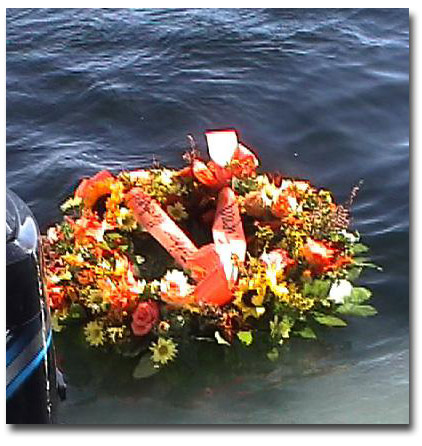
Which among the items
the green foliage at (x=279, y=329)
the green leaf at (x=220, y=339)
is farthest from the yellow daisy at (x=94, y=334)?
the green foliage at (x=279, y=329)

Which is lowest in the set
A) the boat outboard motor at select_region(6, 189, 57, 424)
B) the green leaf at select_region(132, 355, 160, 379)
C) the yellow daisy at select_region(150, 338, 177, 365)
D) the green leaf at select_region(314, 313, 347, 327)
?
the green leaf at select_region(132, 355, 160, 379)

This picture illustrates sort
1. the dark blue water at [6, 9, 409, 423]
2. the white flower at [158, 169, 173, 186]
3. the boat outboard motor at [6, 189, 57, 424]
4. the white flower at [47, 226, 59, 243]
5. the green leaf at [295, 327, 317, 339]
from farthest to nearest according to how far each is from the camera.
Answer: the white flower at [158, 169, 173, 186], the white flower at [47, 226, 59, 243], the green leaf at [295, 327, 317, 339], the dark blue water at [6, 9, 409, 423], the boat outboard motor at [6, 189, 57, 424]

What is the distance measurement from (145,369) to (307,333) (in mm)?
326

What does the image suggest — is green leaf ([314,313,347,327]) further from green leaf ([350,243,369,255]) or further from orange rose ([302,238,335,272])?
green leaf ([350,243,369,255])

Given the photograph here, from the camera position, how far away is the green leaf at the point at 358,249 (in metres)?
2.06

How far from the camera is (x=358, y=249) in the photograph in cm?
209

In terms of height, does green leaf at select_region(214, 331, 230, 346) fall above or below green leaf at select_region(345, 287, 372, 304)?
above

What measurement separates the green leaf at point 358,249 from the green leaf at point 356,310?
16 cm

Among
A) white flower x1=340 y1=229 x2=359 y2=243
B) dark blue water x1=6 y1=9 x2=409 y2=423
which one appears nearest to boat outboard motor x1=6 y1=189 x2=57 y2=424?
dark blue water x1=6 y1=9 x2=409 y2=423

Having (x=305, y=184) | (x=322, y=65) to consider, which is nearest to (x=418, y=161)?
(x=305, y=184)

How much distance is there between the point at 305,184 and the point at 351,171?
1.01 ft

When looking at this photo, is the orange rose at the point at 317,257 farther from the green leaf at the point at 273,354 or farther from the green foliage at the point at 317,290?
the green leaf at the point at 273,354

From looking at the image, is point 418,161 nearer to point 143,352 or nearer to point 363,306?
point 363,306

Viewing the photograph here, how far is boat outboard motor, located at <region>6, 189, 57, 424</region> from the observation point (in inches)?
54.9
